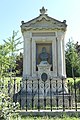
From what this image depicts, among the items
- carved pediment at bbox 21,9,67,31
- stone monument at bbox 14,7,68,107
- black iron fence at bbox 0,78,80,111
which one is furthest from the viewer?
carved pediment at bbox 21,9,67,31

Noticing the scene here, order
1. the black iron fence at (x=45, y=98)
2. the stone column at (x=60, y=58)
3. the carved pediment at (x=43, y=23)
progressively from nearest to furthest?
the black iron fence at (x=45, y=98), the stone column at (x=60, y=58), the carved pediment at (x=43, y=23)

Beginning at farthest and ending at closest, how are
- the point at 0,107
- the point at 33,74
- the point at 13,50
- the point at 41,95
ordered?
the point at 13,50 → the point at 33,74 → the point at 41,95 → the point at 0,107

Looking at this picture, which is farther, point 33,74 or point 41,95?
point 33,74

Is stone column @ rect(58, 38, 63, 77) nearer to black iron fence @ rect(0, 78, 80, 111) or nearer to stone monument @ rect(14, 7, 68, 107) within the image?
stone monument @ rect(14, 7, 68, 107)

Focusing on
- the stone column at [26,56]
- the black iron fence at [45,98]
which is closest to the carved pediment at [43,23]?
the stone column at [26,56]

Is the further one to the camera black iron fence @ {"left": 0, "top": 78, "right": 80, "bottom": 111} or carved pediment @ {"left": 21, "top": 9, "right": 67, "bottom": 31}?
carved pediment @ {"left": 21, "top": 9, "right": 67, "bottom": 31}

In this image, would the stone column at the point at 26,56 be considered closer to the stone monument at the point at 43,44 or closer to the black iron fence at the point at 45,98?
the stone monument at the point at 43,44

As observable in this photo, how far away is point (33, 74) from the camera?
737 inches

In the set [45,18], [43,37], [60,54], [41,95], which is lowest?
[41,95]

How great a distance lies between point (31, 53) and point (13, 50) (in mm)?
2017

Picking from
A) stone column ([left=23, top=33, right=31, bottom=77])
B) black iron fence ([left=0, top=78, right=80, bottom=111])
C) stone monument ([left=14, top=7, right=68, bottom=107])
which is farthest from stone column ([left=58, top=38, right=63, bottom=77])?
stone column ([left=23, top=33, right=31, bottom=77])

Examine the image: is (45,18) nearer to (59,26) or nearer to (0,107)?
(59,26)

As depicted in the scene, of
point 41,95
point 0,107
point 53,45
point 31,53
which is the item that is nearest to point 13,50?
point 31,53

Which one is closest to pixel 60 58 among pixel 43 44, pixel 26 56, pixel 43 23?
pixel 43 44
